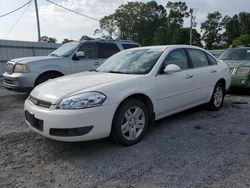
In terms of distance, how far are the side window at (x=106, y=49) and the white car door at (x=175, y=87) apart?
13.6 ft

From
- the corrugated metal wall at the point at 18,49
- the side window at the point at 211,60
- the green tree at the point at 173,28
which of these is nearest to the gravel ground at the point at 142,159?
the side window at the point at 211,60

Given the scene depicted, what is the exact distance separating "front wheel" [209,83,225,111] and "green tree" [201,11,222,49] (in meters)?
59.4

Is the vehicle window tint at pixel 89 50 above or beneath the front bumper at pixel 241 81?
above

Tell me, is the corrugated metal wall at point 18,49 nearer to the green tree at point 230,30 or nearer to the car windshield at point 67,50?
the car windshield at point 67,50

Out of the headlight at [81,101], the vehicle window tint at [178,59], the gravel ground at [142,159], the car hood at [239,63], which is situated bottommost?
the gravel ground at [142,159]

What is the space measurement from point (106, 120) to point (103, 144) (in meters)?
0.61

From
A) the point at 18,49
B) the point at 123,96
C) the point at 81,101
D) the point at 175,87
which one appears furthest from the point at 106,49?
the point at 18,49

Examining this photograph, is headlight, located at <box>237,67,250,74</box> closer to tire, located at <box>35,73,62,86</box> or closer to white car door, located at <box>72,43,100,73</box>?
white car door, located at <box>72,43,100,73</box>

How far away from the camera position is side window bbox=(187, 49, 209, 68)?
5.91 meters

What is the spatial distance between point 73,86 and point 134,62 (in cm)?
138

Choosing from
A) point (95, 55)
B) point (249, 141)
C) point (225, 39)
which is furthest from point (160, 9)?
point (249, 141)

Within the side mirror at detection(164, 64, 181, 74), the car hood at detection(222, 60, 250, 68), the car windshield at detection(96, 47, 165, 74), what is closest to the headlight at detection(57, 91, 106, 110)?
the car windshield at detection(96, 47, 165, 74)

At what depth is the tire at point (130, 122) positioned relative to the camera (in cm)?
418

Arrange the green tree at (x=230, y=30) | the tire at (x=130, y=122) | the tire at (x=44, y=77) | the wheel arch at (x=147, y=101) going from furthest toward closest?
the green tree at (x=230, y=30) → the tire at (x=44, y=77) → the wheel arch at (x=147, y=101) → the tire at (x=130, y=122)
